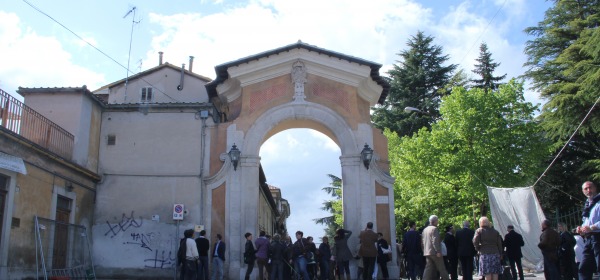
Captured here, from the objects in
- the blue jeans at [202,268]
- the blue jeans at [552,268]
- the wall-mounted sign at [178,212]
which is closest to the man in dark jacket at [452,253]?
the blue jeans at [552,268]

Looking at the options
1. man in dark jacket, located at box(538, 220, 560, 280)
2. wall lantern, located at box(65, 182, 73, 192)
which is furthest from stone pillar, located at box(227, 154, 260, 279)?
man in dark jacket, located at box(538, 220, 560, 280)

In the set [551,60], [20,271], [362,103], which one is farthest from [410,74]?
[20,271]

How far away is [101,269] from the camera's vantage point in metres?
16.1

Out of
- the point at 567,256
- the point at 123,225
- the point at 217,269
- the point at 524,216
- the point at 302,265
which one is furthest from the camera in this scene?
the point at 123,225

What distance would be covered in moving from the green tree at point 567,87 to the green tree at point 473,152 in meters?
3.36

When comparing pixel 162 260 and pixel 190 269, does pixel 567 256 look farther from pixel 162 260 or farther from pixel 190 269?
pixel 162 260

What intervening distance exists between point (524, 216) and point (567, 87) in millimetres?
13060

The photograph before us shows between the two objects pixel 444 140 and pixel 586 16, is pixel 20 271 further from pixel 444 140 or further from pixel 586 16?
pixel 586 16

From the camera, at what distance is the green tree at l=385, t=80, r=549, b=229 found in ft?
73.0

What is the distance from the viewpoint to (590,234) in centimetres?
763

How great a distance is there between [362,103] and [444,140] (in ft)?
24.2

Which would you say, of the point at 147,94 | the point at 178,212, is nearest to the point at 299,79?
the point at 178,212

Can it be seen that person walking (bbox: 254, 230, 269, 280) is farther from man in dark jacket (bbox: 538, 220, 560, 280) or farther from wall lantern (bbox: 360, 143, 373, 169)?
man in dark jacket (bbox: 538, 220, 560, 280)

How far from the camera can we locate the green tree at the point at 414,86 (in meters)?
38.0
